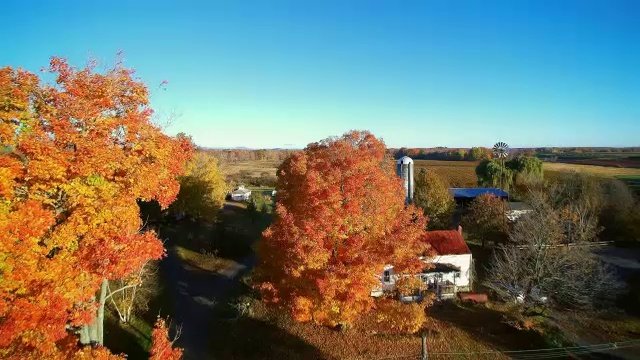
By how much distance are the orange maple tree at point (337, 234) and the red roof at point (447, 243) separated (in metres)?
12.9

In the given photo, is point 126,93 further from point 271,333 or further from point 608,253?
point 608,253

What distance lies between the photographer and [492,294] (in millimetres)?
28719

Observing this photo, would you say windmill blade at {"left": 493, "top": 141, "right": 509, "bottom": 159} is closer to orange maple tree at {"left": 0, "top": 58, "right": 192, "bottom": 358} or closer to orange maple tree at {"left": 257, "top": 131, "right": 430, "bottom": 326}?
orange maple tree at {"left": 257, "top": 131, "right": 430, "bottom": 326}

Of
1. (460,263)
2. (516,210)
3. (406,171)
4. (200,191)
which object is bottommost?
(460,263)

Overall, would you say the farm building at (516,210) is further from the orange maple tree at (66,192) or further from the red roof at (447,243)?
the orange maple tree at (66,192)

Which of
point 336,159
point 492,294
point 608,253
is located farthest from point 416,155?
point 336,159

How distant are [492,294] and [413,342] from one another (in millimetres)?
11351

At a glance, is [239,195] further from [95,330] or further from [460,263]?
[95,330]

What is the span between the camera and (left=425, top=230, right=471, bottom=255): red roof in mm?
29266

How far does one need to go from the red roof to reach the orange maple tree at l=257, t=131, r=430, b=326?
509 inches

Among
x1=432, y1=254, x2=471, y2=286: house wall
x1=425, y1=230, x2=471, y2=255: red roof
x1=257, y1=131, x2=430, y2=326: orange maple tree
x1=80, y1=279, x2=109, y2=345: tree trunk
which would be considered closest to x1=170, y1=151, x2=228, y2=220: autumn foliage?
x1=425, y1=230, x2=471, y2=255: red roof

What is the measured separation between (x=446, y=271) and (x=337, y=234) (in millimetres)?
15425

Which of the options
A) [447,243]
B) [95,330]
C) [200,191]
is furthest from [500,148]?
[95,330]

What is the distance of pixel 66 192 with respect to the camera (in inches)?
430
